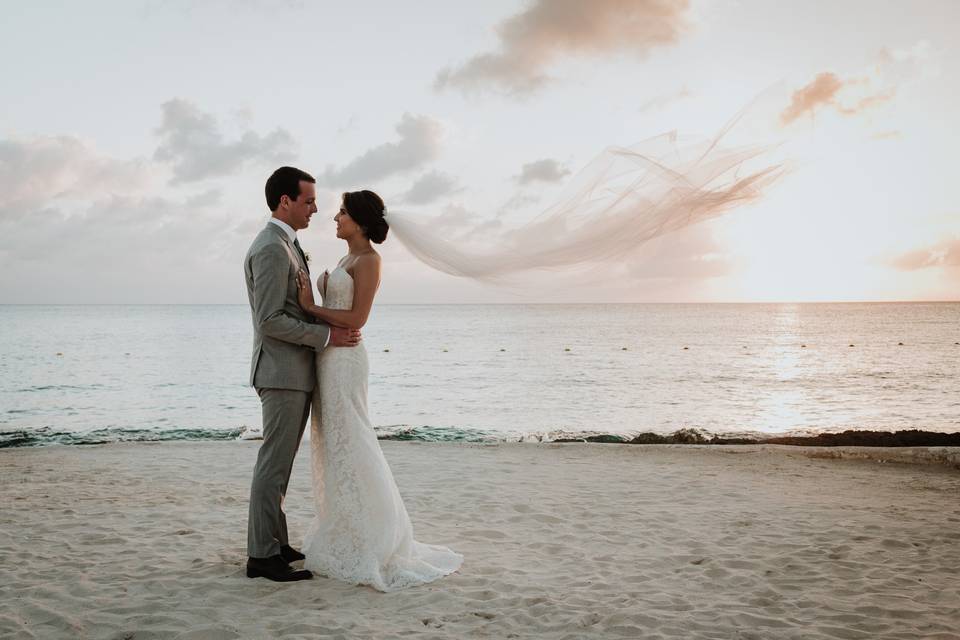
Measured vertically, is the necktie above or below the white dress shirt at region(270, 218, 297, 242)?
below

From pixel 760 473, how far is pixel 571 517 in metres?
3.16

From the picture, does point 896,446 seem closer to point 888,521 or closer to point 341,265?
point 888,521

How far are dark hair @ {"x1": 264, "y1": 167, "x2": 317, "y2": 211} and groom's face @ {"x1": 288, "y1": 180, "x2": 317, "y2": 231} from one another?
3cm

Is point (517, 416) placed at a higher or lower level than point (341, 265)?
lower

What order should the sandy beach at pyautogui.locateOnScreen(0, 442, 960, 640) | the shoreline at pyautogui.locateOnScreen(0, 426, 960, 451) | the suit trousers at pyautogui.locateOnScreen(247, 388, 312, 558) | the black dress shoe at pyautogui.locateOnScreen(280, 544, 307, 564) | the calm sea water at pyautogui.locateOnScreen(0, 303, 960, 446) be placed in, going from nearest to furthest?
the sandy beach at pyautogui.locateOnScreen(0, 442, 960, 640) → the suit trousers at pyautogui.locateOnScreen(247, 388, 312, 558) → the black dress shoe at pyautogui.locateOnScreen(280, 544, 307, 564) → the shoreline at pyautogui.locateOnScreen(0, 426, 960, 451) → the calm sea water at pyautogui.locateOnScreen(0, 303, 960, 446)

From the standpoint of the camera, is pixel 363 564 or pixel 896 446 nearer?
pixel 363 564

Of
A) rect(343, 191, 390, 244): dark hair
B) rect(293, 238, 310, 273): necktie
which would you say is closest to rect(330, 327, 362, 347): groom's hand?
rect(293, 238, 310, 273): necktie

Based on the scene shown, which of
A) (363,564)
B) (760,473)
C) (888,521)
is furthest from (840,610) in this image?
(760,473)

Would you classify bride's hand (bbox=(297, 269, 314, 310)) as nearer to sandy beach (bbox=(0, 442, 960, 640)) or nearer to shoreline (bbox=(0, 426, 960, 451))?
sandy beach (bbox=(0, 442, 960, 640))

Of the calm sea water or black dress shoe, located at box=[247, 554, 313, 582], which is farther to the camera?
the calm sea water

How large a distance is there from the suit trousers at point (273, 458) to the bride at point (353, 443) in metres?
0.24

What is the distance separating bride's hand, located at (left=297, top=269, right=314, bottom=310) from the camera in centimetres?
437

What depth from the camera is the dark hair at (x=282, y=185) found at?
4.42 meters

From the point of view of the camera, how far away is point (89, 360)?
112ft
